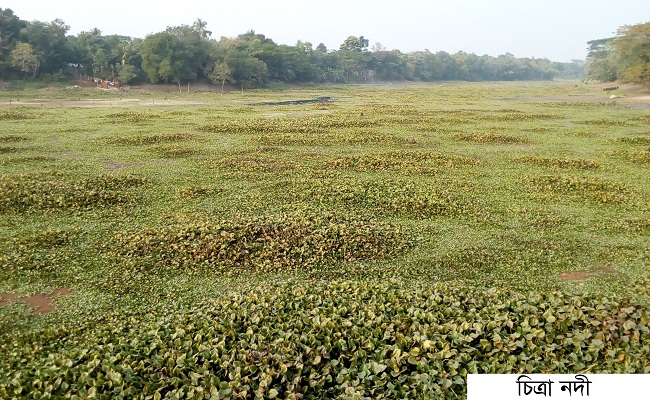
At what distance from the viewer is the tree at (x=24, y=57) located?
6450cm

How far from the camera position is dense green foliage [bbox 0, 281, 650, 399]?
6559mm

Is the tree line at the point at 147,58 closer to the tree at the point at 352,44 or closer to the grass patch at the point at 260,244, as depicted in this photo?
the tree at the point at 352,44

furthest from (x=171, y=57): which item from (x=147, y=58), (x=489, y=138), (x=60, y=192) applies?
(x=60, y=192)

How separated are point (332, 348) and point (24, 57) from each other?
7304 centimetres

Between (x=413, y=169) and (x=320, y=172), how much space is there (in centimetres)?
432

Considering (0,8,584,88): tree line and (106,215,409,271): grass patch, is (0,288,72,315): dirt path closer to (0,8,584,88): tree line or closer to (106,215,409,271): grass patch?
(106,215,409,271): grass patch

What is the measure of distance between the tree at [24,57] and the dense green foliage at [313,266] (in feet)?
150

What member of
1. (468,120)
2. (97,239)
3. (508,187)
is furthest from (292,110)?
(97,239)

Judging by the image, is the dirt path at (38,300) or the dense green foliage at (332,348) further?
the dirt path at (38,300)

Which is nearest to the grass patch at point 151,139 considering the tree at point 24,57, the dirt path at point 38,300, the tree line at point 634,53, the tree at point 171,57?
the dirt path at point 38,300

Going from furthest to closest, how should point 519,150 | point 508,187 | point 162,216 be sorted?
point 519,150
point 508,187
point 162,216

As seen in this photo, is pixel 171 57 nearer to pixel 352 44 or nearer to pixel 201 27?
pixel 201 27

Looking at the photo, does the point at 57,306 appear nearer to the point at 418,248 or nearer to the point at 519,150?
the point at 418,248

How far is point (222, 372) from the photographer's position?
6.81 m
